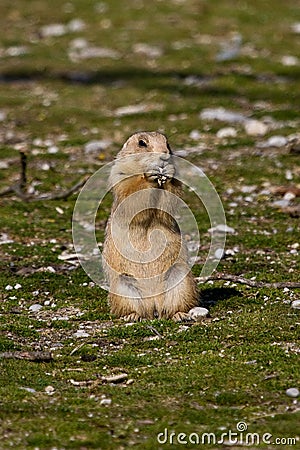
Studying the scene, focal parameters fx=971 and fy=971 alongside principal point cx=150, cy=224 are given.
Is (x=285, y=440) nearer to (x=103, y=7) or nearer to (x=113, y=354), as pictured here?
(x=113, y=354)

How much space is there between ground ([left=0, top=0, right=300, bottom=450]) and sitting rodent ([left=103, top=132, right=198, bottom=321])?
0.25 m

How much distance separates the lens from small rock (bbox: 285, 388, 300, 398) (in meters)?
6.12

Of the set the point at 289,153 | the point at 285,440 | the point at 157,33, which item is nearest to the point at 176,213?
the point at 285,440

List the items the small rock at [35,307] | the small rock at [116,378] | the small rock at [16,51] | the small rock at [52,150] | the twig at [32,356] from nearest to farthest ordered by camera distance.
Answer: the small rock at [116,378] → the twig at [32,356] → the small rock at [35,307] → the small rock at [52,150] → the small rock at [16,51]

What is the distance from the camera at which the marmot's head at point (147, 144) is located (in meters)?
7.77

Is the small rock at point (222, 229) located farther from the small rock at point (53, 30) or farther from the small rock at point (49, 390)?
the small rock at point (53, 30)

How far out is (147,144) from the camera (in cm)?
783

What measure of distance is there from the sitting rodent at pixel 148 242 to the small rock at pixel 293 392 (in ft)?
5.87

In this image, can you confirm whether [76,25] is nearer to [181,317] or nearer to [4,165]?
[4,165]


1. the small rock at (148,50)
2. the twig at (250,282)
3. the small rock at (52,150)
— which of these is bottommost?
the twig at (250,282)

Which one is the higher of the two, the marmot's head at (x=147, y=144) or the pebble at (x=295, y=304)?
the marmot's head at (x=147, y=144)

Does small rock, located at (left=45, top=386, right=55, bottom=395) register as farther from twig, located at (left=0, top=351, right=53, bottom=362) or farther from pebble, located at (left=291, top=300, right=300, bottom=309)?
pebble, located at (left=291, top=300, right=300, bottom=309)

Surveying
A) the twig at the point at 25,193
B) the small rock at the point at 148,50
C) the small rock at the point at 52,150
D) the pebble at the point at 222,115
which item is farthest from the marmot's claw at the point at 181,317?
the small rock at the point at 148,50

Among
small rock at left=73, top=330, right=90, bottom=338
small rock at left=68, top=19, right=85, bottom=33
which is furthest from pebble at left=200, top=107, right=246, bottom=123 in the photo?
small rock at left=73, top=330, right=90, bottom=338
